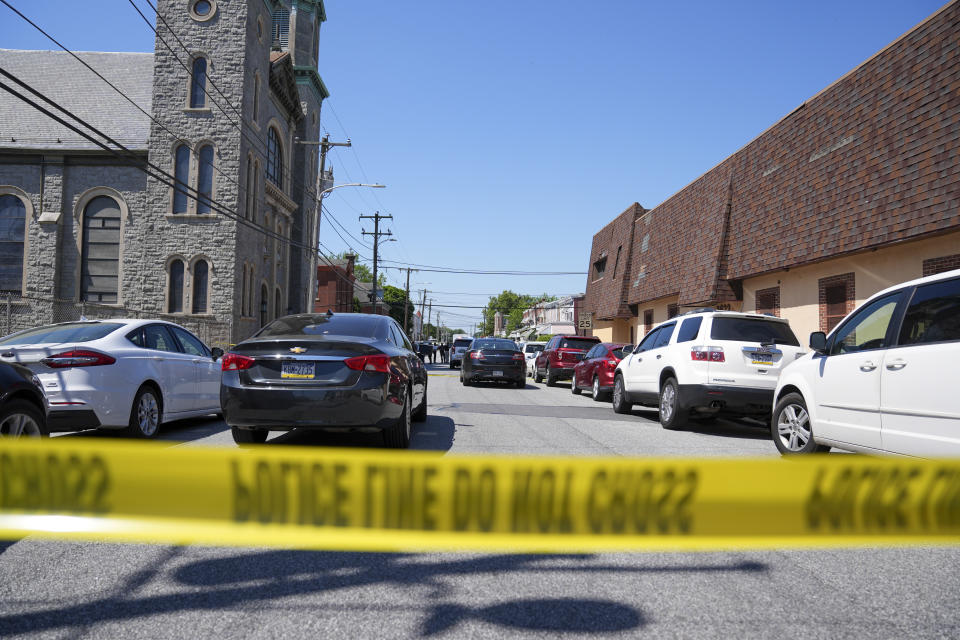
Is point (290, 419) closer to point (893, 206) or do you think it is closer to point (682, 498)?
point (682, 498)

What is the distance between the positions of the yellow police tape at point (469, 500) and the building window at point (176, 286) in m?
28.1

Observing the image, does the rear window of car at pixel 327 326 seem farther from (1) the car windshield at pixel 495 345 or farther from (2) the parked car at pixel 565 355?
(2) the parked car at pixel 565 355

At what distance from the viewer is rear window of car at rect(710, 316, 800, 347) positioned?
30.9 feet

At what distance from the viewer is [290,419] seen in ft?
20.0

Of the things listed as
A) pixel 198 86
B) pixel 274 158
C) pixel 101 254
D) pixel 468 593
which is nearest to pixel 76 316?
pixel 101 254

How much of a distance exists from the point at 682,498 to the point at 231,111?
29.6 meters

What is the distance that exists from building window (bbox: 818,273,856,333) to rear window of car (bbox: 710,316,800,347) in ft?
21.7

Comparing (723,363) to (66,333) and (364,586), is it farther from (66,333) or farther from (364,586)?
(66,333)

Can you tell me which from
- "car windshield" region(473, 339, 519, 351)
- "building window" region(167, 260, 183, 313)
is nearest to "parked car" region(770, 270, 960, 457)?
"car windshield" region(473, 339, 519, 351)

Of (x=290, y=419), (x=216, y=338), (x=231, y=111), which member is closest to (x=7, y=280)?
(x=216, y=338)

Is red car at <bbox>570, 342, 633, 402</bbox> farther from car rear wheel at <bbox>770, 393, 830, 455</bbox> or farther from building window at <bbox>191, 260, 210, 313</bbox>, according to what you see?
building window at <bbox>191, 260, 210, 313</bbox>

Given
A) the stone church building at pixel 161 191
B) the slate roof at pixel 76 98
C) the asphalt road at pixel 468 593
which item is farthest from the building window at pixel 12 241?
the asphalt road at pixel 468 593

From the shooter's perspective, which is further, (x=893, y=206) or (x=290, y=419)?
(x=893, y=206)

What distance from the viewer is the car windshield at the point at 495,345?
19.6m
